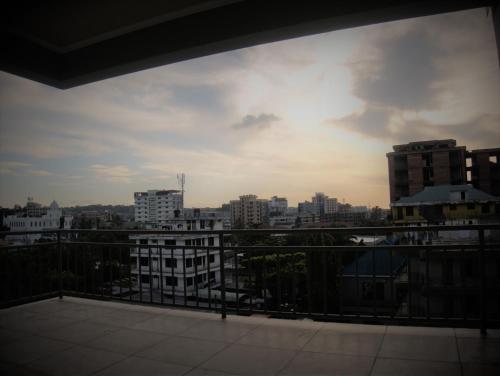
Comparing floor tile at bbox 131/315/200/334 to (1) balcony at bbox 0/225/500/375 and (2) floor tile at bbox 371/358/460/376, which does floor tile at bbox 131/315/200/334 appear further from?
(2) floor tile at bbox 371/358/460/376

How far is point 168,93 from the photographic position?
10.1m

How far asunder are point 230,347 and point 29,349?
1732 millimetres

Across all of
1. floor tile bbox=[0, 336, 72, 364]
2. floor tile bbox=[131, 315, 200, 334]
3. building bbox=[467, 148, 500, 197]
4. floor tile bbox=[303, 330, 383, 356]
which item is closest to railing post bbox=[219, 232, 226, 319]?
floor tile bbox=[131, 315, 200, 334]

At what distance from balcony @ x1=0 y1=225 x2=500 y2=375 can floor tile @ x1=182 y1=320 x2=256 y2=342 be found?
0.01 metres

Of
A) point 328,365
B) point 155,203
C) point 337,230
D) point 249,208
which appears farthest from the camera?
point 249,208

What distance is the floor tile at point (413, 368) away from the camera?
213 centimetres

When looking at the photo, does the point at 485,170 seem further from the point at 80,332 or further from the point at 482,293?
the point at 80,332

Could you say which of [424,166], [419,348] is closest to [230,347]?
[419,348]

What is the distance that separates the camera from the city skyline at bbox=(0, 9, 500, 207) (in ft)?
13.4

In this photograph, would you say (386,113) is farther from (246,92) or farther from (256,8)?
(256,8)

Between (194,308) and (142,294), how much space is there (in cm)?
80

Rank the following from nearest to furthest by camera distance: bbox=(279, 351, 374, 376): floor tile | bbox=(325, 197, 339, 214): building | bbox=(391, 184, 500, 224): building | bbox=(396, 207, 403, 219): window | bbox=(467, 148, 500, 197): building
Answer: bbox=(279, 351, 374, 376): floor tile → bbox=(391, 184, 500, 224): building → bbox=(396, 207, 403, 219): window → bbox=(467, 148, 500, 197): building → bbox=(325, 197, 339, 214): building

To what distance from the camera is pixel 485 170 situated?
A: 40844mm

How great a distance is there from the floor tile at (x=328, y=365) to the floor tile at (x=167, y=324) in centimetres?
134
